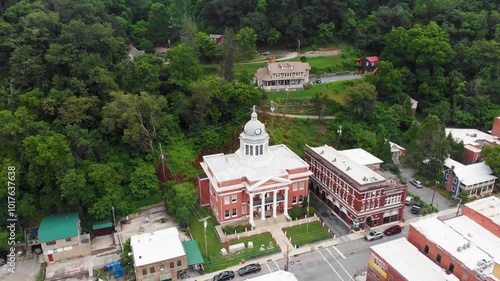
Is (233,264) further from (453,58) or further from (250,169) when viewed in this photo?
(453,58)

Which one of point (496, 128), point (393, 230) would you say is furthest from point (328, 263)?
point (496, 128)

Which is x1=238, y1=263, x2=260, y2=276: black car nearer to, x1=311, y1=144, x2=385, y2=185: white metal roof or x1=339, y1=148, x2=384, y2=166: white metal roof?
x1=311, y1=144, x2=385, y2=185: white metal roof

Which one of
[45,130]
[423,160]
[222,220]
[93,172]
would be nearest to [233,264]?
[222,220]

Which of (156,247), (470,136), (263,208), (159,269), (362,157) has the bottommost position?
(159,269)

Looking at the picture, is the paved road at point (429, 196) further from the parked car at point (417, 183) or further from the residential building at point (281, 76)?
the residential building at point (281, 76)

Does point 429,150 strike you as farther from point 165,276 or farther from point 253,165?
point 165,276

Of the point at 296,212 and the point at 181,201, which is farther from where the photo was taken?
the point at 296,212

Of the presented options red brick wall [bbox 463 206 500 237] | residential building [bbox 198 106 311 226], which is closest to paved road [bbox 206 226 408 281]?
residential building [bbox 198 106 311 226]
